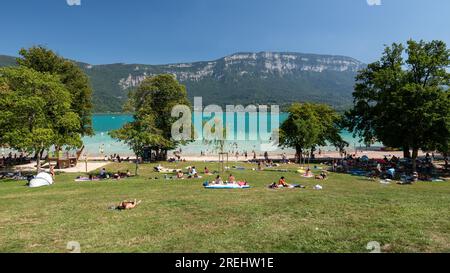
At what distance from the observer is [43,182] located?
2564 centimetres

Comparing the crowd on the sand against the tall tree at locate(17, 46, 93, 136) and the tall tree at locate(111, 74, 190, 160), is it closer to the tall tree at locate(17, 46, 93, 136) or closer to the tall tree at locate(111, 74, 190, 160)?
the tall tree at locate(111, 74, 190, 160)

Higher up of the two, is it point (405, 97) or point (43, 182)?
point (405, 97)

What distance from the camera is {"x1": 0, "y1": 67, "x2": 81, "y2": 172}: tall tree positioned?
2916cm

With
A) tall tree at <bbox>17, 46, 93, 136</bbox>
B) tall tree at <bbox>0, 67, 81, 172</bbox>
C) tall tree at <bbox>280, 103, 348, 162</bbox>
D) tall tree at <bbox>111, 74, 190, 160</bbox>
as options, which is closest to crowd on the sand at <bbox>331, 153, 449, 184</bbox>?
tall tree at <bbox>280, 103, 348, 162</bbox>

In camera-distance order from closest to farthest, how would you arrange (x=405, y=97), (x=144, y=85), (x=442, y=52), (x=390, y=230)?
(x=390, y=230) < (x=405, y=97) < (x=442, y=52) < (x=144, y=85)

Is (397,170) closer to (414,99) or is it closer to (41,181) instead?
(414,99)

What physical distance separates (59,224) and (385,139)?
117 ft

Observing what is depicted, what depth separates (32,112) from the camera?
30.5 meters

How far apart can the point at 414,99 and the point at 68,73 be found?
4339 centimetres

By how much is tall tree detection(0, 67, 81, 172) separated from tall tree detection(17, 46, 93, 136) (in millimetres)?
7552

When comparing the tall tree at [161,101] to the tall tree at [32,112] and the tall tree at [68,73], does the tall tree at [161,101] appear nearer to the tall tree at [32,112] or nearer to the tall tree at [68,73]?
the tall tree at [68,73]

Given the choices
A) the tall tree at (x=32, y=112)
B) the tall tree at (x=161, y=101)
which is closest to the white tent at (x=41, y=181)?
the tall tree at (x=32, y=112)
